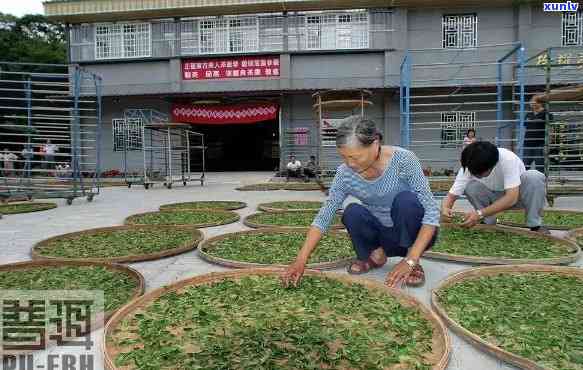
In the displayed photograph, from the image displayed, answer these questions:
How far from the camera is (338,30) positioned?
37.9 feet

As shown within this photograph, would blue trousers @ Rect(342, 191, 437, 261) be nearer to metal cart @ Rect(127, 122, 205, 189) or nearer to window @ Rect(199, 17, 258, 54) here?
metal cart @ Rect(127, 122, 205, 189)

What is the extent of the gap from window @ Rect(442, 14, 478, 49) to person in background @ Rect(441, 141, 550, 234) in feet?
32.1

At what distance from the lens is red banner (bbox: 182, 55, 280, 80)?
11.8 m

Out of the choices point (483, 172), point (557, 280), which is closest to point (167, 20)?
point (483, 172)

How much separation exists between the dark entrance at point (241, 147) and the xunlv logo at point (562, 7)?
10163 millimetres

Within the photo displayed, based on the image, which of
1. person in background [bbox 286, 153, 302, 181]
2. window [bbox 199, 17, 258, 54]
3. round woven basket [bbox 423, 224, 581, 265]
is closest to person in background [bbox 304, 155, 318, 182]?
person in background [bbox 286, 153, 302, 181]

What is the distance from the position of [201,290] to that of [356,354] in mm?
970

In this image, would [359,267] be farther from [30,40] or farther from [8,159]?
[30,40]

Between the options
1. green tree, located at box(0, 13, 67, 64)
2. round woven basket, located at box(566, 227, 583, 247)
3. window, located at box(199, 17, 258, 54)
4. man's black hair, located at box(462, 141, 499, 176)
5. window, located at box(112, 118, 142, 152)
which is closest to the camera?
man's black hair, located at box(462, 141, 499, 176)

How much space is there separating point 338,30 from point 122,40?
6.60 m

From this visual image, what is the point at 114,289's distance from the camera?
214 centimetres

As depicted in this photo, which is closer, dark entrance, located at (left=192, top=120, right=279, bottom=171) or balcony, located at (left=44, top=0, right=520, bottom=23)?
balcony, located at (left=44, top=0, right=520, bottom=23)

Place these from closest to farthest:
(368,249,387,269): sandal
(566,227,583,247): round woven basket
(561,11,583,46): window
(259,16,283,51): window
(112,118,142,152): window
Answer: (368,249,387,269): sandal → (566,227,583,247): round woven basket → (561,11,583,46): window → (259,16,283,51): window → (112,118,142,152): window

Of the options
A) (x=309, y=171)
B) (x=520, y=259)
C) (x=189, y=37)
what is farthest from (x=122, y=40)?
(x=520, y=259)
